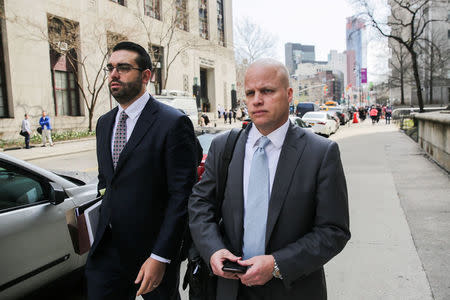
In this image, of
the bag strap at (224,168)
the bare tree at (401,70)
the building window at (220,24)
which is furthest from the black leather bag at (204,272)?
the building window at (220,24)

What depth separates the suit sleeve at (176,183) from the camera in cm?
210

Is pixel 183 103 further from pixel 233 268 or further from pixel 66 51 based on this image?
pixel 233 268

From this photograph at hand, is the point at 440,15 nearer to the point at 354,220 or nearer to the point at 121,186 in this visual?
the point at 354,220

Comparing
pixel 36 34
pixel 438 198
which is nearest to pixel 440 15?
pixel 36 34

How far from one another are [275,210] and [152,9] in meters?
39.8

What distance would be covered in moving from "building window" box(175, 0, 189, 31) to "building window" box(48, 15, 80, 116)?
10327 millimetres

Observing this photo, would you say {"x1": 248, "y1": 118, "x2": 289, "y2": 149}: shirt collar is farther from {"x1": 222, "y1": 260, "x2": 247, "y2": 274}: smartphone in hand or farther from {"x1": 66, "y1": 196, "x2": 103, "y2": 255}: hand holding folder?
{"x1": 66, "y1": 196, "x2": 103, "y2": 255}: hand holding folder

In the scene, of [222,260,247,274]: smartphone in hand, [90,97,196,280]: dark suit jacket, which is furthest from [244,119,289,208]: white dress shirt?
[90,97,196,280]: dark suit jacket

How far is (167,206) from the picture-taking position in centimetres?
223

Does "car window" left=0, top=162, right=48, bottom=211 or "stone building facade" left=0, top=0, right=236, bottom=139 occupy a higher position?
"stone building facade" left=0, top=0, right=236, bottom=139

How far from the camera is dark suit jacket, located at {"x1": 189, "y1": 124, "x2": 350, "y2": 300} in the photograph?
1711mm

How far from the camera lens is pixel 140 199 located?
217 centimetres

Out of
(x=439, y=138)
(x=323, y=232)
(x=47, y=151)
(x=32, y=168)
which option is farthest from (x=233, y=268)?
(x=47, y=151)

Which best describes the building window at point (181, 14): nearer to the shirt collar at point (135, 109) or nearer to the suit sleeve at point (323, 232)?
the shirt collar at point (135, 109)
